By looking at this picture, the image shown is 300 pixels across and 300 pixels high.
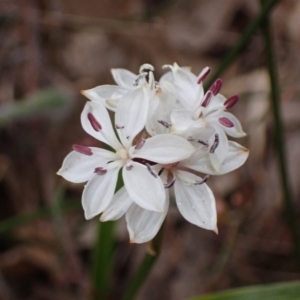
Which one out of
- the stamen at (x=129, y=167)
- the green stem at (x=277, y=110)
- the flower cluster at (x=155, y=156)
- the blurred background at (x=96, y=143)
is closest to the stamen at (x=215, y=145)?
the flower cluster at (x=155, y=156)

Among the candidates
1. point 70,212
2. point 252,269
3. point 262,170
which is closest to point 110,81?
point 70,212

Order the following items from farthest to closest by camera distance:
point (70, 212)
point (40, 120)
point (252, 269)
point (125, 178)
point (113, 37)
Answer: point (113, 37), point (40, 120), point (70, 212), point (252, 269), point (125, 178)

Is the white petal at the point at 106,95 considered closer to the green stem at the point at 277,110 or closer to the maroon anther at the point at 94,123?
the maroon anther at the point at 94,123

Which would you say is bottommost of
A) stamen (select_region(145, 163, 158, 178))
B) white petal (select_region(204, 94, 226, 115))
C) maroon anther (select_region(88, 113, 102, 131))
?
stamen (select_region(145, 163, 158, 178))

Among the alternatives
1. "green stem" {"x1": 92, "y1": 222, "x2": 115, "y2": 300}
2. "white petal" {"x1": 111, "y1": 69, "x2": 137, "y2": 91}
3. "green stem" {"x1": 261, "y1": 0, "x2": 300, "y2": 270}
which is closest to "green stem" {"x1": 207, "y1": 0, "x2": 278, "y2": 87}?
"green stem" {"x1": 261, "y1": 0, "x2": 300, "y2": 270}

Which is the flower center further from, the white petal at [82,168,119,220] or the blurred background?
the blurred background

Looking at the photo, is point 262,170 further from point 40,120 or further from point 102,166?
point 102,166

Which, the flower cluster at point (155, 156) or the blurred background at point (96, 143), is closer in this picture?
the flower cluster at point (155, 156)
